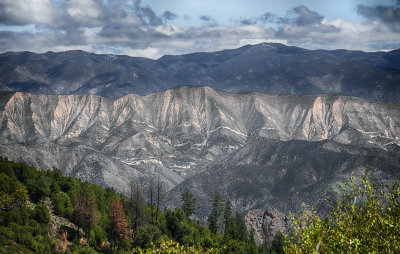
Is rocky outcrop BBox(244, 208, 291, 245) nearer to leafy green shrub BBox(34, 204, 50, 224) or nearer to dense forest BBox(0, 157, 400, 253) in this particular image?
dense forest BBox(0, 157, 400, 253)

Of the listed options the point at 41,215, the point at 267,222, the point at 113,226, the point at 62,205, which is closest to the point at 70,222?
the point at 62,205

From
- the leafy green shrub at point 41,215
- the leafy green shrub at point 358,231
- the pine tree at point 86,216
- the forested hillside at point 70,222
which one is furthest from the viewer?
the pine tree at point 86,216

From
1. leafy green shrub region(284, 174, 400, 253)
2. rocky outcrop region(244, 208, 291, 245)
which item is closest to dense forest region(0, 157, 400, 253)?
leafy green shrub region(284, 174, 400, 253)

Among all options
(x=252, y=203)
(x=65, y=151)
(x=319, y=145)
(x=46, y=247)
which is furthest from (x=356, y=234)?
(x=65, y=151)

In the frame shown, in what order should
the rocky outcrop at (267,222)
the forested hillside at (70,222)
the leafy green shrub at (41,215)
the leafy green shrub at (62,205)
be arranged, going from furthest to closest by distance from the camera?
the rocky outcrop at (267,222)
the leafy green shrub at (62,205)
the leafy green shrub at (41,215)
the forested hillside at (70,222)

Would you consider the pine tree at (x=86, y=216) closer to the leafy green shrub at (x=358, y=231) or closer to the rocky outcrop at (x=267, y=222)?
the leafy green shrub at (x=358, y=231)

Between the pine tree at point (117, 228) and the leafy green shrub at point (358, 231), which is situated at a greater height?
the leafy green shrub at point (358, 231)

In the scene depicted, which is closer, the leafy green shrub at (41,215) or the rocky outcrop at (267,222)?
the leafy green shrub at (41,215)

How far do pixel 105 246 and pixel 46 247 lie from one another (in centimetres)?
1482

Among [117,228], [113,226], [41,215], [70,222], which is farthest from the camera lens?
[113,226]

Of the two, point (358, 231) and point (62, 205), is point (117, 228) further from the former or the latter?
point (358, 231)

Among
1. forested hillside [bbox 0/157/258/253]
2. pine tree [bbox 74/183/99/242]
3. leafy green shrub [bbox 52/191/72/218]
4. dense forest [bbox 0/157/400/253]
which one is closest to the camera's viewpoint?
dense forest [bbox 0/157/400/253]

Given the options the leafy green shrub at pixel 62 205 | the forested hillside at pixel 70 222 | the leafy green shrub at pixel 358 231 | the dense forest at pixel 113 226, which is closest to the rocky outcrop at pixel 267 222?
the dense forest at pixel 113 226

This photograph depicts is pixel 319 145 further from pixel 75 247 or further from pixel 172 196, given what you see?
pixel 75 247
